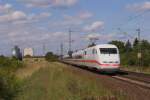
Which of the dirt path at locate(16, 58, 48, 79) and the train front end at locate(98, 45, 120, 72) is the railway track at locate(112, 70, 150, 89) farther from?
the dirt path at locate(16, 58, 48, 79)

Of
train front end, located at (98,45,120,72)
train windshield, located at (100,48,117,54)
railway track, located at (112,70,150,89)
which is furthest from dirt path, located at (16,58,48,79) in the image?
railway track, located at (112,70,150,89)

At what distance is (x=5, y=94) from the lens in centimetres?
2867

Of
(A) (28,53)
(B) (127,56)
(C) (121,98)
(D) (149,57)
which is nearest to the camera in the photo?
(C) (121,98)

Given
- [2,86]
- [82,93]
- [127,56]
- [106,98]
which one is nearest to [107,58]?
[2,86]

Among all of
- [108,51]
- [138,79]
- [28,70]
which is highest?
[108,51]

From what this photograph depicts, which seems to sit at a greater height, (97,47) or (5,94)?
(97,47)

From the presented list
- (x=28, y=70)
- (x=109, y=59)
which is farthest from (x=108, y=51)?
(x=28, y=70)

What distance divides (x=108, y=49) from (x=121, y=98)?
30533mm

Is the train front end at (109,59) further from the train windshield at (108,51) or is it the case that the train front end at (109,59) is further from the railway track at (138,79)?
the railway track at (138,79)

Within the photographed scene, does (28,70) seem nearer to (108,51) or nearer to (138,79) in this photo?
(108,51)

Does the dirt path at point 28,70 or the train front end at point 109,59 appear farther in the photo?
the dirt path at point 28,70

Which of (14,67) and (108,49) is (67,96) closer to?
A: (108,49)

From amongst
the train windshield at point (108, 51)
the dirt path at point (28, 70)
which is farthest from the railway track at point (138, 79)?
the dirt path at point (28, 70)

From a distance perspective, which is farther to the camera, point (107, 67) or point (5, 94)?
point (107, 67)
